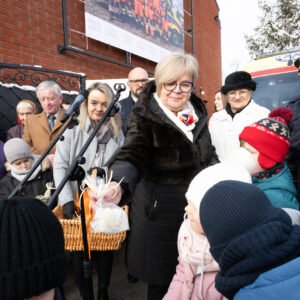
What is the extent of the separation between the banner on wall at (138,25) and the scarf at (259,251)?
6.04m

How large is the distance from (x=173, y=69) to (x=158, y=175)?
64cm

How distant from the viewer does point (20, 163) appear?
109 inches

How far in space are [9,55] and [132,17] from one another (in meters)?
3.30

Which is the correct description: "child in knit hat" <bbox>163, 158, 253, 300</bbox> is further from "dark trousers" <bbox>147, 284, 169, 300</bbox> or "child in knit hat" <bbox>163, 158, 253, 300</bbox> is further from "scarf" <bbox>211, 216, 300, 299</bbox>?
"scarf" <bbox>211, 216, 300, 299</bbox>

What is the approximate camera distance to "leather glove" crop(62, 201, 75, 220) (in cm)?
233

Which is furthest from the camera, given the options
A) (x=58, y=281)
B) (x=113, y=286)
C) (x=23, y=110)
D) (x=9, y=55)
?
(x=9, y=55)

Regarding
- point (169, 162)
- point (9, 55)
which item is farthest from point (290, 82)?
point (9, 55)

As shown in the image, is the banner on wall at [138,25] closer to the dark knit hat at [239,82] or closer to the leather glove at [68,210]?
the dark knit hat at [239,82]

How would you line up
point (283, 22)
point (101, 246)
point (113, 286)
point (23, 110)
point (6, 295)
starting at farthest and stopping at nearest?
point (283, 22) → point (23, 110) → point (113, 286) → point (101, 246) → point (6, 295)

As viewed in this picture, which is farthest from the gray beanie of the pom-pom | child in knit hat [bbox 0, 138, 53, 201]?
the pom-pom

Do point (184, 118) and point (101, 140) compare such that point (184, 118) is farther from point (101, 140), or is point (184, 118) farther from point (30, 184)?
point (30, 184)

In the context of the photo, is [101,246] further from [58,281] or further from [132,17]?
[132,17]

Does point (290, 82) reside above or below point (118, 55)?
below

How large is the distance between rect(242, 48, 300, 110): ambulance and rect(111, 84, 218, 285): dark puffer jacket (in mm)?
3105
